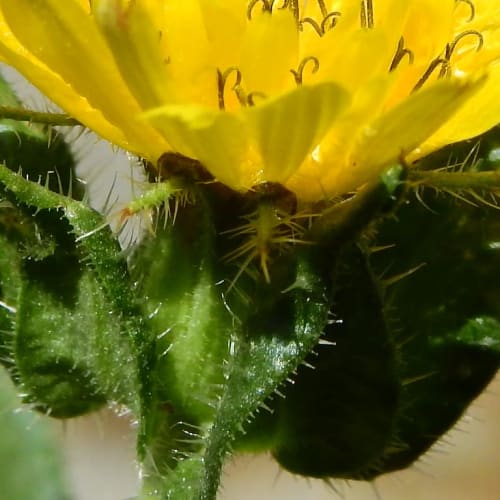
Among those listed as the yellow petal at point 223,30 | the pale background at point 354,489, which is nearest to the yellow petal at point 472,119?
the yellow petal at point 223,30

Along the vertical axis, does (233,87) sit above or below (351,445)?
above

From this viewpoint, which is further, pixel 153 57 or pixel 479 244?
pixel 479 244

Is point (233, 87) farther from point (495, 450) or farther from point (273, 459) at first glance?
point (495, 450)

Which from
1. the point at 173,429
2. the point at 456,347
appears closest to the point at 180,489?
the point at 173,429

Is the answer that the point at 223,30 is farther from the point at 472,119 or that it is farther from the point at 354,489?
the point at 354,489

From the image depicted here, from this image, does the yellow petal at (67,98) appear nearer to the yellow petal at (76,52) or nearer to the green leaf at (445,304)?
the yellow petal at (76,52)

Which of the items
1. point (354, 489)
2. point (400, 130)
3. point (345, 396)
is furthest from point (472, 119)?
point (354, 489)

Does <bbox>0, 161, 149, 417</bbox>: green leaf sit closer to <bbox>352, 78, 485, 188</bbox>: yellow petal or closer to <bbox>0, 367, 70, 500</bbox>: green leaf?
<bbox>352, 78, 485, 188</bbox>: yellow petal
